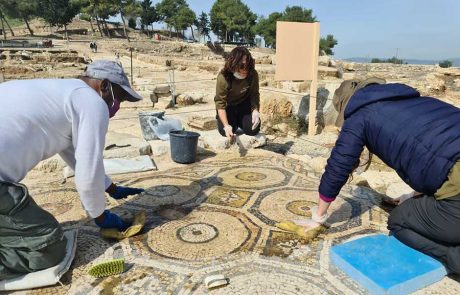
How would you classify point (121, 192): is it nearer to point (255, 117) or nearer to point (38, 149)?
point (38, 149)

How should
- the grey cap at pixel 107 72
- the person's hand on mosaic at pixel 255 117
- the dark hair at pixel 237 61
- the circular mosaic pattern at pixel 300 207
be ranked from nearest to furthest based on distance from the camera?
the grey cap at pixel 107 72
the circular mosaic pattern at pixel 300 207
the dark hair at pixel 237 61
the person's hand on mosaic at pixel 255 117

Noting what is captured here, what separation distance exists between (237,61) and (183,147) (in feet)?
4.56

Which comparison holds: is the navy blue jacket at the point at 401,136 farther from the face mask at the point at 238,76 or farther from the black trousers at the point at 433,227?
the face mask at the point at 238,76

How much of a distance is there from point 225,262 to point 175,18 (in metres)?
65.0

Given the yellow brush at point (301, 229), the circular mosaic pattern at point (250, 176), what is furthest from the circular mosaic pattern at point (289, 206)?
the circular mosaic pattern at point (250, 176)

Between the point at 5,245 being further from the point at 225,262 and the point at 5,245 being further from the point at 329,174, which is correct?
the point at 329,174

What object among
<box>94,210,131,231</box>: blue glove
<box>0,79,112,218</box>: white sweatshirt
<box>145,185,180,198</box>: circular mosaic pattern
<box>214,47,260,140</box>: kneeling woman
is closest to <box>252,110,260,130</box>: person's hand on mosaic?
<box>214,47,260,140</box>: kneeling woman

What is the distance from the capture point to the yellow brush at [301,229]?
2.93 metres

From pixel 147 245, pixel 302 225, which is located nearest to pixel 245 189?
pixel 302 225

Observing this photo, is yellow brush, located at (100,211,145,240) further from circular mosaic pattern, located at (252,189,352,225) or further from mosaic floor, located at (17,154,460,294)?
circular mosaic pattern, located at (252,189,352,225)

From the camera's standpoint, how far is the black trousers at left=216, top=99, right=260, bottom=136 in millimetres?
5605

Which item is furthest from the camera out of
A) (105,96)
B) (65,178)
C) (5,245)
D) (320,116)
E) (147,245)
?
(320,116)

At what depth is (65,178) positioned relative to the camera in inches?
172

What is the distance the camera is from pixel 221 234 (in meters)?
3.04
